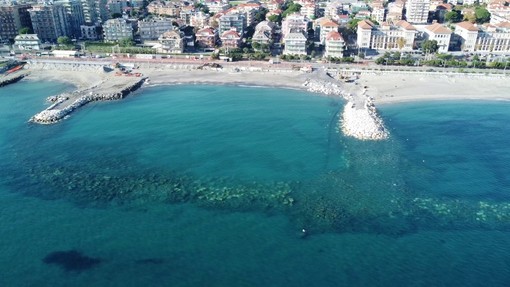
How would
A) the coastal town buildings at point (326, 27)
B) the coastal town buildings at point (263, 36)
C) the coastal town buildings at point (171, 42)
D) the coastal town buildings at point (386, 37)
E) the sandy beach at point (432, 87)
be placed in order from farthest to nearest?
the coastal town buildings at point (326, 27), the coastal town buildings at point (263, 36), the coastal town buildings at point (171, 42), the coastal town buildings at point (386, 37), the sandy beach at point (432, 87)

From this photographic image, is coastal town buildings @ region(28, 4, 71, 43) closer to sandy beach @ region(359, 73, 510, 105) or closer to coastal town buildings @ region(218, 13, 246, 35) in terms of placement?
coastal town buildings @ region(218, 13, 246, 35)

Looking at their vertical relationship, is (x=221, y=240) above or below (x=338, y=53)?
below

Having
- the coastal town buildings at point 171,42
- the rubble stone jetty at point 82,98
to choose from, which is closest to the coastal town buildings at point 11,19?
the coastal town buildings at point 171,42

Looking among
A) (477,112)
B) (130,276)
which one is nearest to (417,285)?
(130,276)

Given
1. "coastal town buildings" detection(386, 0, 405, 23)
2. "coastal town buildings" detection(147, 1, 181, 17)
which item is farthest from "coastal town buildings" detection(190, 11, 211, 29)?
"coastal town buildings" detection(386, 0, 405, 23)

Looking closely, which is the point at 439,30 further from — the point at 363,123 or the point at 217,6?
the point at 217,6

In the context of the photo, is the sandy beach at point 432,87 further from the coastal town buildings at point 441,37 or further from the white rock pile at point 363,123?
the coastal town buildings at point 441,37

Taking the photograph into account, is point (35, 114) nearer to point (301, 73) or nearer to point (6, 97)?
point (6, 97)
